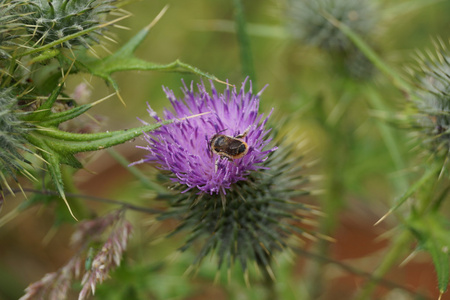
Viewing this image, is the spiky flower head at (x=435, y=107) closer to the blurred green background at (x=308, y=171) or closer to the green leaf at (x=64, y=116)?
the blurred green background at (x=308, y=171)

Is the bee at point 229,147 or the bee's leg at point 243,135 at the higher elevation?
the bee's leg at point 243,135

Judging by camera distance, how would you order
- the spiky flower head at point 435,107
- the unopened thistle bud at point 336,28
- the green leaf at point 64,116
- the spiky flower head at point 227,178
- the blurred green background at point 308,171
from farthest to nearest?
the unopened thistle bud at point 336,28 → the blurred green background at point 308,171 → the spiky flower head at point 435,107 → the spiky flower head at point 227,178 → the green leaf at point 64,116

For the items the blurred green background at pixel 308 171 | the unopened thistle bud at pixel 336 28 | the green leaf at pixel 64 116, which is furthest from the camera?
the unopened thistle bud at pixel 336 28

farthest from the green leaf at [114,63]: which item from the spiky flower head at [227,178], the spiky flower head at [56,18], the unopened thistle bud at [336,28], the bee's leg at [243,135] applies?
the unopened thistle bud at [336,28]

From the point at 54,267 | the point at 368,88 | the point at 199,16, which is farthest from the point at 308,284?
the point at 199,16

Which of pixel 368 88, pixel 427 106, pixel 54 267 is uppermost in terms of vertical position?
pixel 368 88

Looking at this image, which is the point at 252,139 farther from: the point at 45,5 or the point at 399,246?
the point at 399,246

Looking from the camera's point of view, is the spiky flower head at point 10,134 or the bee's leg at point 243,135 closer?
the spiky flower head at point 10,134

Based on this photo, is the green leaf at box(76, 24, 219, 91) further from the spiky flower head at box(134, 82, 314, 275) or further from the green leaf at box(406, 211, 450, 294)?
the green leaf at box(406, 211, 450, 294)
